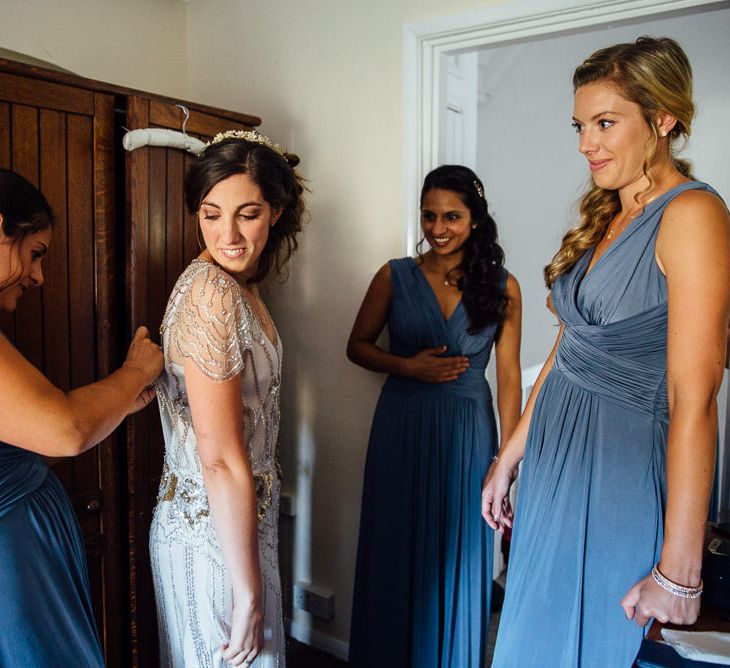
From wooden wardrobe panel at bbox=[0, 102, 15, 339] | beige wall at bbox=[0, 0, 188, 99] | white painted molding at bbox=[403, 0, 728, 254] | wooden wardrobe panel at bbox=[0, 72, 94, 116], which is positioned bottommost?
wooden wardrobe panel at bbox=[0, 102, 15, 339]

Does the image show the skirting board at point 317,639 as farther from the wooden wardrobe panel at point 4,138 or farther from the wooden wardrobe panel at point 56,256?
the wooden wardrobe panel at point 4,138

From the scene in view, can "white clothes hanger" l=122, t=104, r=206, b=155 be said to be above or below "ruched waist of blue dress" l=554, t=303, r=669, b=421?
above

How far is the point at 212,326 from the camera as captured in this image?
1403 mm

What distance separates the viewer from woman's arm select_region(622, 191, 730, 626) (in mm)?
1244

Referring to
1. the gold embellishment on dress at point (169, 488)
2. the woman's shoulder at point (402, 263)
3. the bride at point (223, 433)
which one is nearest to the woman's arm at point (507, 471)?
the bride at point (223, 433)

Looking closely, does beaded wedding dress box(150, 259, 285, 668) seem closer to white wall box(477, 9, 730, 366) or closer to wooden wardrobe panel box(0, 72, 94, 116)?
wooden wardrobe panel box(0, 72, 94, 116)

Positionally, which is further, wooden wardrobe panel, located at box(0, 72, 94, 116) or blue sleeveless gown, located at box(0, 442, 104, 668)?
wooden wardrobe panel, located at box(0, 72, 94, 116)

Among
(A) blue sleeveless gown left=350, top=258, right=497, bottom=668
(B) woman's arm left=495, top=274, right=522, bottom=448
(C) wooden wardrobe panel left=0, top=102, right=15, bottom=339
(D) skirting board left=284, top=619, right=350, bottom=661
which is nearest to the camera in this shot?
(C) wooden wardrobe panel left=0, top=102, right=15, bottom=339

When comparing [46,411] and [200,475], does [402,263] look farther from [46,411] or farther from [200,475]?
[46,411]

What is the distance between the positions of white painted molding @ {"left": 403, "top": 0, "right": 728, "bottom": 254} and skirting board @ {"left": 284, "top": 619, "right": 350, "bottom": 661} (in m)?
1.53

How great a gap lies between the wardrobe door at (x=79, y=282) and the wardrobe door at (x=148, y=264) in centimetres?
5

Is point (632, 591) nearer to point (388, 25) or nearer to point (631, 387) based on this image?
point (631, 387)

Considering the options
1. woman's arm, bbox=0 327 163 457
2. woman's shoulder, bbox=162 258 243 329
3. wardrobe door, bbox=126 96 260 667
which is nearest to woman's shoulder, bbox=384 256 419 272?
wardrobe door, bbox=126 96 260 667

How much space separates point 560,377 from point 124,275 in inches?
49.6
